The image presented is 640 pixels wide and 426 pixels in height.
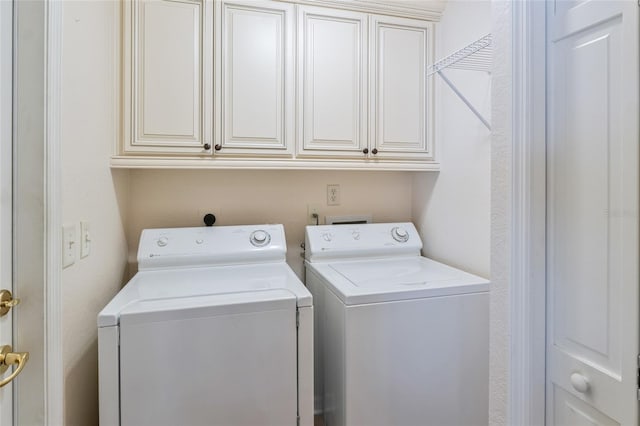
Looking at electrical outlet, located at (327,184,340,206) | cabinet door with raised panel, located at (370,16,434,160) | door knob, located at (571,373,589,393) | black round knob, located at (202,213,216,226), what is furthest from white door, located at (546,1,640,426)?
black round knob, located at (202,213,216,226)

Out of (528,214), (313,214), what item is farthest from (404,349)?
(313,214)

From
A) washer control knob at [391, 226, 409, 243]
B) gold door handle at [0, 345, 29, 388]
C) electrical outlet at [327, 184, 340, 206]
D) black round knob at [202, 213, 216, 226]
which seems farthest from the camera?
electrical outlet at [327, 184, 340, 206]

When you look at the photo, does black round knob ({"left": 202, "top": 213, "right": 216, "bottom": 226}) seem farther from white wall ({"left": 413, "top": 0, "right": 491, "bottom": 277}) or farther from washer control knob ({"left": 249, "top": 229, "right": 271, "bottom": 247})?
white wall ({"left": 413, "top": 0, "right": 491, "bottom": 277})

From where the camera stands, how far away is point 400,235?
2.06 m

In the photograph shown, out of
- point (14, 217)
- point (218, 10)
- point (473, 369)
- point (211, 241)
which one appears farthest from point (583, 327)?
point (218, 10)

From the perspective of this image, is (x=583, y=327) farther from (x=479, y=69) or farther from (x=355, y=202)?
(x=355, y=202)

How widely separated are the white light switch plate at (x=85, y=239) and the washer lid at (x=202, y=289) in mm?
203

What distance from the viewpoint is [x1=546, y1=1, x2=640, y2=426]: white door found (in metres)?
0.66

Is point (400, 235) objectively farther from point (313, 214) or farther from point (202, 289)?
point (202, 289)

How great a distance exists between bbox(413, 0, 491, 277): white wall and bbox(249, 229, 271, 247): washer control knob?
1.01 m

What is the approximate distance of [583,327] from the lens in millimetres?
762

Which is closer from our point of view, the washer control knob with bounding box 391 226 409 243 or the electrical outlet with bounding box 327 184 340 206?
the washer control knob with bounding box 391 226 409 243

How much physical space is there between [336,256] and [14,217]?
54.0 inches

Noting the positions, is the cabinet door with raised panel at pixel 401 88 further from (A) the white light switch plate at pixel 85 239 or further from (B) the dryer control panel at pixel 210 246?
(A) the white light switch plate at pixel 85 239
